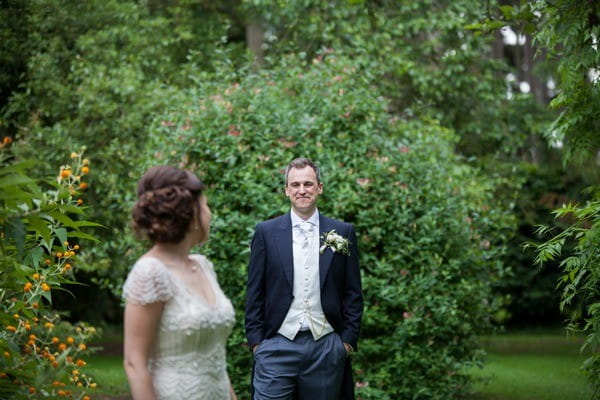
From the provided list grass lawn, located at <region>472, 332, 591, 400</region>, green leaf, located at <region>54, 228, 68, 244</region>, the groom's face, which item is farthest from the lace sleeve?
grass lawn, located at <region>472, 332, 591, 400</region>

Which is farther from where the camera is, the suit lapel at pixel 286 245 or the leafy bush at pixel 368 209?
the leafy bush at pixel 368 209

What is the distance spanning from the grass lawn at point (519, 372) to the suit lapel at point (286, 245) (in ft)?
11.1

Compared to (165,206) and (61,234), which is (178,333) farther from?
(61,234)

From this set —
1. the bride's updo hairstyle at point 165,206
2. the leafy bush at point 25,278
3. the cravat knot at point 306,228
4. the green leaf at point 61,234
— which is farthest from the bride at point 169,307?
the cravat knot at point 306,228

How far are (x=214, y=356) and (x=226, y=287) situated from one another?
4.83 m

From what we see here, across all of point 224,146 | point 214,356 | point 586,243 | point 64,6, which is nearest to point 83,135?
point 64,6

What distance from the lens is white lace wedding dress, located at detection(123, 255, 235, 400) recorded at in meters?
3.06

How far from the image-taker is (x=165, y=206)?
3086 millimetres

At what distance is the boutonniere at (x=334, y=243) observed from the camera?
17.5 ft

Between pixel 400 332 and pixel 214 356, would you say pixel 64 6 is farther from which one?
pixel 214 356

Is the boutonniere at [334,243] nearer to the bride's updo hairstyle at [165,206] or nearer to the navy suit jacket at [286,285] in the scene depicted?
the navy suit jacket at [286,285]

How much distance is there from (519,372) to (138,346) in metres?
11.2

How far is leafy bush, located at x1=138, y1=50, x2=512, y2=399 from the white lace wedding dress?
182 inches

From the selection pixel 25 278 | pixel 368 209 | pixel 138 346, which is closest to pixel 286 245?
pixel 25 278
